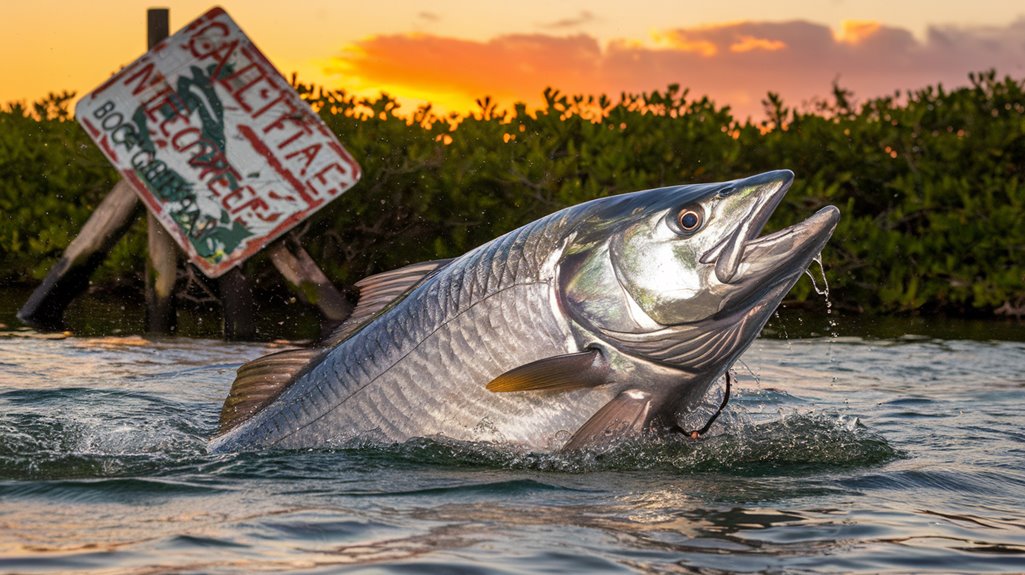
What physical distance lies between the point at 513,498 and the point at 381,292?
1.15 meters

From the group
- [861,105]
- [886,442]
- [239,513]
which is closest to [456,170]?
[861,105]

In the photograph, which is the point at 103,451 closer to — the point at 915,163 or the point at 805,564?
the point at 805,564

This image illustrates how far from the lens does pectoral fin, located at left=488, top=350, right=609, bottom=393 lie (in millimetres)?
4707

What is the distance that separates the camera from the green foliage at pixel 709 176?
13883mm

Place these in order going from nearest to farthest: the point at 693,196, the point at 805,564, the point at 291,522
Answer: the point at 805,564 → the point at 291,522 → the point at 693,196

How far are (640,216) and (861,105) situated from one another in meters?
11.5

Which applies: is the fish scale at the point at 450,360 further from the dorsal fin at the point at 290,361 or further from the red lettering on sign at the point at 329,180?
the red lettering on sign at the point at 329,180

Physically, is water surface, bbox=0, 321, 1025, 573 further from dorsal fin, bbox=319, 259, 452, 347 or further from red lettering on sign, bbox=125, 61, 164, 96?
red lettering on sign, bbox=125, 61, 164, 96

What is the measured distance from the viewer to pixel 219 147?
10.5 meters

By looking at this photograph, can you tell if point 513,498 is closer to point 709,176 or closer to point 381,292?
point 381,292

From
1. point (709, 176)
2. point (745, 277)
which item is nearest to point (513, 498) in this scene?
point (745, 277)

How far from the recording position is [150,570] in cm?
358

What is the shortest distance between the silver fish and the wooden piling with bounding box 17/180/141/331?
6.42m

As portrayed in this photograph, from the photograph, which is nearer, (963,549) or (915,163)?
(963,549)
